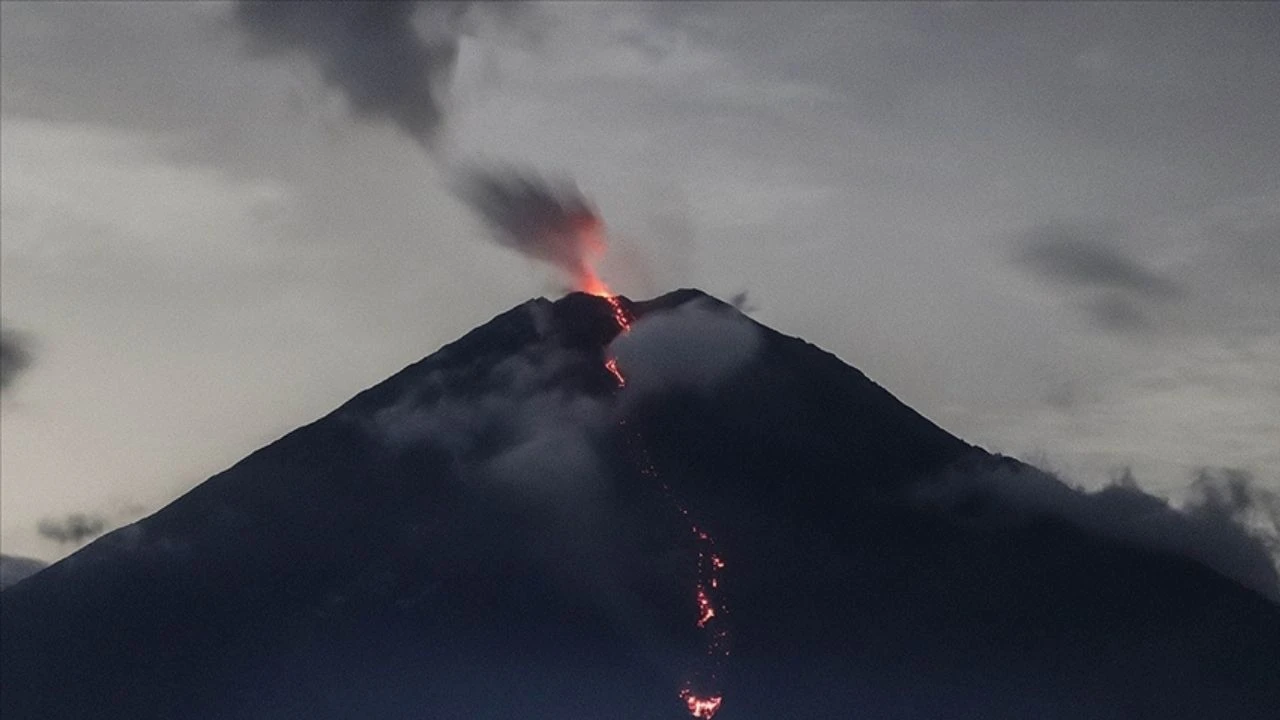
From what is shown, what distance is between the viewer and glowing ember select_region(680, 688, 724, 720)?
189 meters

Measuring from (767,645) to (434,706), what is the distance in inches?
1235

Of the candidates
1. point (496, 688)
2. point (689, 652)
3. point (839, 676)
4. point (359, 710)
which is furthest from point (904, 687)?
point (359, 710)

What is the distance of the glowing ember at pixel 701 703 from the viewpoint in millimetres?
189000

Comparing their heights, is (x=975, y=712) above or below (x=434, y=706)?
below

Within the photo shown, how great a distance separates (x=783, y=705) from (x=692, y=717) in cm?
908

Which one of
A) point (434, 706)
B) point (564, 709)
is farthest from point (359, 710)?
point (564, 709)

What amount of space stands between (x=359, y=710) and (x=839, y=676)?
44652 millimetres

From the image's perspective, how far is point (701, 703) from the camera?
625 feet

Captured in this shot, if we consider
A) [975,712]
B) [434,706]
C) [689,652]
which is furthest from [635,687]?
[975,712]

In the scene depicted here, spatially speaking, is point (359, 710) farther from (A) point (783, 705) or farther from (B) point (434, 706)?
(A) point (783, 705)

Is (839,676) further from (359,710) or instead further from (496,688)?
(359,710)

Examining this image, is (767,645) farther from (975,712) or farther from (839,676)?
(975,712)

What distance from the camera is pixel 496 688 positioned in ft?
655

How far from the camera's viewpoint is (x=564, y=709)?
19425 cm
